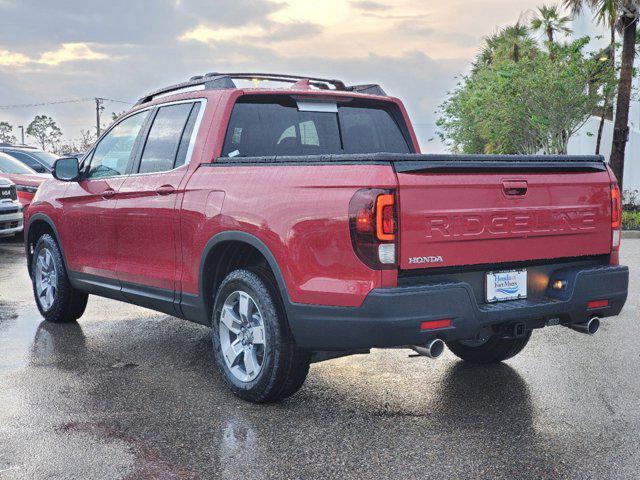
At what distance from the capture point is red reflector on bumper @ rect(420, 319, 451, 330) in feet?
14.4

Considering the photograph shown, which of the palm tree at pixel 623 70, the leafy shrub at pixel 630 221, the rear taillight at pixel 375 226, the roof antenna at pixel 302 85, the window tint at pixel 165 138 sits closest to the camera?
the rear taillight at pixel 375 226

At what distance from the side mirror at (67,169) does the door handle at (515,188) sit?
386 cm

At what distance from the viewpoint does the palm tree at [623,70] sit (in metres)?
23.7

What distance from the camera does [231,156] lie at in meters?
5.68

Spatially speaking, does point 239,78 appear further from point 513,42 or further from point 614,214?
point 513,42

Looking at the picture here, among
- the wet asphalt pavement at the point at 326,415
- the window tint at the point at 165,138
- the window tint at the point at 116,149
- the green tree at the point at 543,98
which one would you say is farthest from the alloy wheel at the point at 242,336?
the green tree at the point at 543,98

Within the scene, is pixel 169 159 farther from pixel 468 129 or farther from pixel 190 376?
pixel 468 129

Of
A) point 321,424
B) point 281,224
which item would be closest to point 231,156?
point 281,224

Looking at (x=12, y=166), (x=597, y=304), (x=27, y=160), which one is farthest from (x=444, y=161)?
(x=27, y=160)

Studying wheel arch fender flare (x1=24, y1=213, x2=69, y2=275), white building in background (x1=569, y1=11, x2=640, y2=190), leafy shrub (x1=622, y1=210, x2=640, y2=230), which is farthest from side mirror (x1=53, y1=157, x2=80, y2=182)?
white building in background (x1=569, y1=11, x2=640, y2=190)

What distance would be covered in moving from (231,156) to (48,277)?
307 cm

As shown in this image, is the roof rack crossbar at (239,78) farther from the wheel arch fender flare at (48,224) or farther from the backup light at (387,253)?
the backup light at (387,253)

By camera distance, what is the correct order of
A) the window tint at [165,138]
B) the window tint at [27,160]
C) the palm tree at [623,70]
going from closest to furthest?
the window tint at [165,138], the window tint at [27,160], the palm tree at [623,70]

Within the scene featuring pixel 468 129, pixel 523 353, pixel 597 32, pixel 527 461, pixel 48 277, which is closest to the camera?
pixel 527 461
